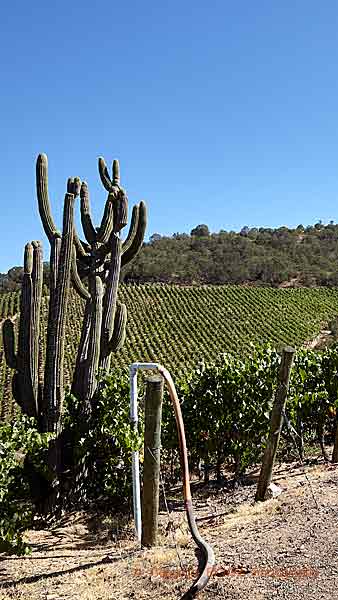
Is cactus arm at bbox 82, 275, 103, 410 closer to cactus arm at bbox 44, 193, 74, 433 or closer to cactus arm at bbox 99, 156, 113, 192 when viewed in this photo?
cactus arm at bbox 44, 193, 74, 433

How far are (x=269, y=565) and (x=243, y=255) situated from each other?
270 ft

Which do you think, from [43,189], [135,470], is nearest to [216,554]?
[135,470]

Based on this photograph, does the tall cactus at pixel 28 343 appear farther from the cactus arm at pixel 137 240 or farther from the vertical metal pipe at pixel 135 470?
the vertical metal pipe at pixel 135 470

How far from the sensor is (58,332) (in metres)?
7.81

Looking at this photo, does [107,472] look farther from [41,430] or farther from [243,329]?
[243,329]

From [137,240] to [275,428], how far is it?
440 cm

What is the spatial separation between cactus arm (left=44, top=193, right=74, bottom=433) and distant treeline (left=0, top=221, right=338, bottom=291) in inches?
2409

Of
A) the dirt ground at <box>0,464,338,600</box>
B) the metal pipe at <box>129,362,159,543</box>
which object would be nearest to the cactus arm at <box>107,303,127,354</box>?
the metal pipe at <box>129,362,159,543</box>

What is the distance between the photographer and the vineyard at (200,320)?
138 feet

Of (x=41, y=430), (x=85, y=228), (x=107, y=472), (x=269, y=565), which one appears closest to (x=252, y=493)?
(x=107, y=472)

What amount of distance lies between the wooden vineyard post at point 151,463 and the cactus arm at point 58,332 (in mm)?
2703

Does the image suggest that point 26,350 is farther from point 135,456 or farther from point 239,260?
point 239,260

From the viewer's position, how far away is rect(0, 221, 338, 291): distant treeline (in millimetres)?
74500

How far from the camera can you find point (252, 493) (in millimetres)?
7594
